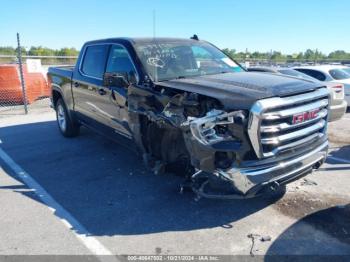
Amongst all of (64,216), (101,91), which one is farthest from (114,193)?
(101,91)

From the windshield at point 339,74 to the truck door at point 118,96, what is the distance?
7.54 m

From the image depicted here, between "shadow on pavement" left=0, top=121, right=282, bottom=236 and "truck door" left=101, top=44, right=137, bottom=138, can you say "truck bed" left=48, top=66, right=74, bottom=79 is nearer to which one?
"shadow on pavement" left=0, top=121, right=282, bottom=236

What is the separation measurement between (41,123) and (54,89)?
209cm

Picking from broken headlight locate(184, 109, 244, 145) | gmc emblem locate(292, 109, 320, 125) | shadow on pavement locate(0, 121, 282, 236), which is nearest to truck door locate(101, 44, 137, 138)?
shadow on pavement locate(0, 121, 282, 236)

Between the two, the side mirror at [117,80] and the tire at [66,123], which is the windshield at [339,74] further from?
the side mirror at [117,80]

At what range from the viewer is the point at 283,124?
3551mm

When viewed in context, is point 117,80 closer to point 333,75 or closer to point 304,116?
point 304,116

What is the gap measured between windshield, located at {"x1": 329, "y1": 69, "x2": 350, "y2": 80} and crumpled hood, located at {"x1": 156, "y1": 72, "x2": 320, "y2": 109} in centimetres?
707

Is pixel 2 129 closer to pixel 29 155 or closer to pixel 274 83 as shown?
pixel 29 155

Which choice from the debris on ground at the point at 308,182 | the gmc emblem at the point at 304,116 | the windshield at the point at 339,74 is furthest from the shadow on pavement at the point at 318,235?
the windshield at the point at 339,74

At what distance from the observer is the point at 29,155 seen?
253 inches

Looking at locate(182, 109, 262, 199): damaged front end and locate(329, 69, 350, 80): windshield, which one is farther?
locate(329, 69, 350, 80): windshield

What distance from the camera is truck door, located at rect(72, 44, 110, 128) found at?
5.67 meters

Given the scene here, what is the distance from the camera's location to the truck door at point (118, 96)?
4875 mm
